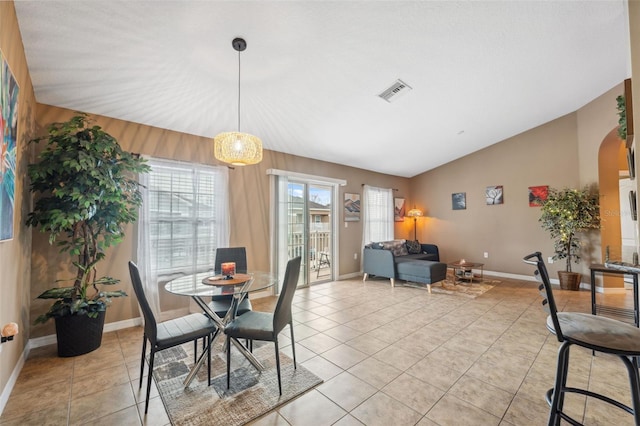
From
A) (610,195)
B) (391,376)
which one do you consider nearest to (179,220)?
(391,376)

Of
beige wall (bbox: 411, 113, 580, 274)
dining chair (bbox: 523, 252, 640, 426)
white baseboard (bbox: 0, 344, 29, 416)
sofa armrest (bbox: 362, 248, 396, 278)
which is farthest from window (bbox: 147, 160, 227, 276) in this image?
beige wall (bbox: 411, 113, 580, 274)

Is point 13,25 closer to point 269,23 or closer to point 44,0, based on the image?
point 44,0

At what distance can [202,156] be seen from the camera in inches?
154

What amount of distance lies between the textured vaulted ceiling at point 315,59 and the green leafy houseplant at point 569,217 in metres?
1.77

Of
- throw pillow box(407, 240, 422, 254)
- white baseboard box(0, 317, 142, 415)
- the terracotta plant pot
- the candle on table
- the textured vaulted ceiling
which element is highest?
the textured vaulted ceiling

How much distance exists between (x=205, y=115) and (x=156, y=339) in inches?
105

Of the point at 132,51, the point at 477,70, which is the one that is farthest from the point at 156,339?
the point at 477,70

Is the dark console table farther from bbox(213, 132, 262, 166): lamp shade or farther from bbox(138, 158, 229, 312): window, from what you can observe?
bbox(138, 158, 229, 312): window

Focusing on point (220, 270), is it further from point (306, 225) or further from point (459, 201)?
point (459, 201)

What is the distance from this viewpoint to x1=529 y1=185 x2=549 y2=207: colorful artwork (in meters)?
5.43

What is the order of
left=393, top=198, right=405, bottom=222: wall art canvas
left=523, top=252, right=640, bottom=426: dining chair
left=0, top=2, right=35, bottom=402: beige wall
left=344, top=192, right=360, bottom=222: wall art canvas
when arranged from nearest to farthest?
1. left=523, top=252, right=640, bottom=426: dining chair
2. left=0, top=2, right=35, bottom=402: beige wall
3. left=344, top=192, right=360, bottom=222: wall art canvas
4. left=393, top=198, right=405, bottom=222: wall art canvas

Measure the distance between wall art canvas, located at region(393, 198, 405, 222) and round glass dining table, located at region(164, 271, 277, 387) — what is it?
5199 mm

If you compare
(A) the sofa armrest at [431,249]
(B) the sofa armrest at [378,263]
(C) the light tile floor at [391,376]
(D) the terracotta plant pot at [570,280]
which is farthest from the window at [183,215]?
(D) the terracotta plant pot at [570,280]

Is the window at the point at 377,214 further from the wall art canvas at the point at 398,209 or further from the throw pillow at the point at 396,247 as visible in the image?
the throw pillow at the point at 396,247
